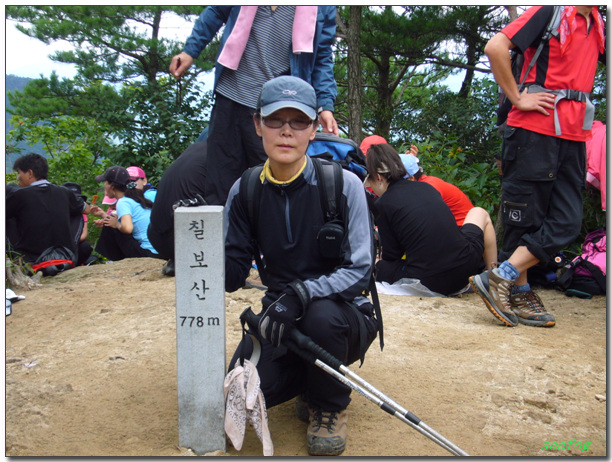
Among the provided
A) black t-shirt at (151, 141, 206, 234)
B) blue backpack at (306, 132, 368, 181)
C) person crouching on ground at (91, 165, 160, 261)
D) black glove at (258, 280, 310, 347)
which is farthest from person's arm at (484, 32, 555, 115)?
person crouching on ground at (91, 165, 160, 261)

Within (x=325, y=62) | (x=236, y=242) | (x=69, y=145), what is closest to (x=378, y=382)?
(x=236, y=242)

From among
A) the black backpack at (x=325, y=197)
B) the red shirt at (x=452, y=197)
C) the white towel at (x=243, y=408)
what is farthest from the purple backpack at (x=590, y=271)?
the white towel at (x=243, y=408)

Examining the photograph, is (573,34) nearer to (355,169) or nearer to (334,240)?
(355,169)

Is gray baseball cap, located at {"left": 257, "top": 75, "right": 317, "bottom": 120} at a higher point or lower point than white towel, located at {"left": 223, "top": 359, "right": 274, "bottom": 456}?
higher

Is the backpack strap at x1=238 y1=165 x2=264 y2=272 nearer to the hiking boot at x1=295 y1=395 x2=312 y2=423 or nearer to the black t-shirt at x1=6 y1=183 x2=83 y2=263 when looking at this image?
the hiking boot at x1=295 y1=395 x2=312 y2=423

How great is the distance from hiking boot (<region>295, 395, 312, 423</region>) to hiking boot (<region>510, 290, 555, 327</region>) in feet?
6.22

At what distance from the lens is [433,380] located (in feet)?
10.4

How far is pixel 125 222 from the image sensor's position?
21.6 ft

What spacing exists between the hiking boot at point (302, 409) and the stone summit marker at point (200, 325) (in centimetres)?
48

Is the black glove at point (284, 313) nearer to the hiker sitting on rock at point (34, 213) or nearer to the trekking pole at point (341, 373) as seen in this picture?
the trekking pole at point (341, 373)

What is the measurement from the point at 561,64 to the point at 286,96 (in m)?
2.10

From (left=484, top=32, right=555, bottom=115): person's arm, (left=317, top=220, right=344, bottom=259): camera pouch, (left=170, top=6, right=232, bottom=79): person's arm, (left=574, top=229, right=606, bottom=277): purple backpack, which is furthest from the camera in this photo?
(left=574, top=229, right=606, bottom=277): purple backpack

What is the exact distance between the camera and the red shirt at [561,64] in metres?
3.69

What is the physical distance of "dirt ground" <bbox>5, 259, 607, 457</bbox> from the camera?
101 inches
